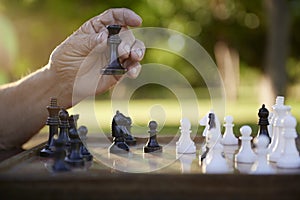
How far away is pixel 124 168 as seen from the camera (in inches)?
61.1

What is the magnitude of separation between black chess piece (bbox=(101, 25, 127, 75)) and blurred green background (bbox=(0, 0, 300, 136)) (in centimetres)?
171

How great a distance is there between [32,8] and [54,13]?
0.42m

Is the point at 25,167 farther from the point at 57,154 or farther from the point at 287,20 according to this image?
the point at 287,20

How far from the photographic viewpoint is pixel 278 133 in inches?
68.9

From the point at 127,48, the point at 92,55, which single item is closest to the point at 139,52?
the point at 127,48

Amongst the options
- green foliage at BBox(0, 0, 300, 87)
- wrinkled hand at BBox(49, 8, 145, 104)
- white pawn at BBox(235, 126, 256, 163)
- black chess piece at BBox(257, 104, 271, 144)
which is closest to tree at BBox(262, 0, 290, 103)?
green foliage at BBox(0, 0, 300, 87)

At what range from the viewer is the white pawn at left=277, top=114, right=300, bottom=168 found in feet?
4.91

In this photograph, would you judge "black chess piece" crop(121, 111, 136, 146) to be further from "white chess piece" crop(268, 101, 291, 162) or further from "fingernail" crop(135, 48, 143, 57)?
"white chess piece" crop(268, 101, 291, 162)

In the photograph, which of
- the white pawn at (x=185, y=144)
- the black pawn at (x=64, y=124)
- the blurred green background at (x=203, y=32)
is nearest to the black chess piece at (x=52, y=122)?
the black pawn at (x=64, y=124)

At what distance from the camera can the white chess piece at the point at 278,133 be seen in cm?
165

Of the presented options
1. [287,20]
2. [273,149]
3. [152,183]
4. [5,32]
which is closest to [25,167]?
[152,183]

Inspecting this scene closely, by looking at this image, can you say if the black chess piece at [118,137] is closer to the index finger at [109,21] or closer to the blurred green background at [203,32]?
the index finger at [109,21]

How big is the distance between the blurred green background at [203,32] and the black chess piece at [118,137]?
174 cm

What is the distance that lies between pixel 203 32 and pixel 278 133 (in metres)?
15.4
